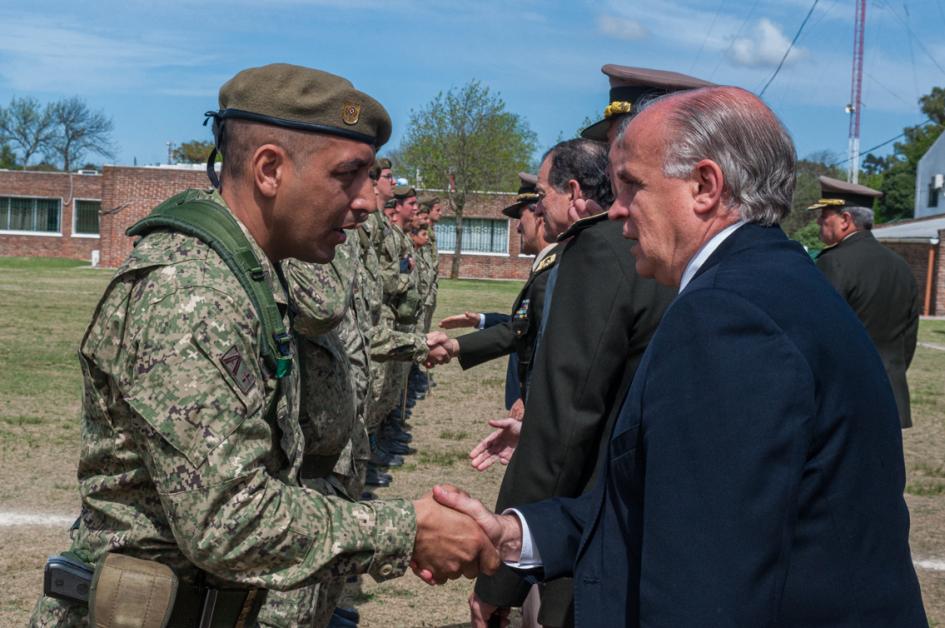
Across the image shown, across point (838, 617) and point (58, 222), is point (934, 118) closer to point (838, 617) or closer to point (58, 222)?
point (58, 222)

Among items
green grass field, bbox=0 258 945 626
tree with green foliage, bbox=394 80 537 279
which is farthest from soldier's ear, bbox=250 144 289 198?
tree with green foliage, bbox=394 80 537 279

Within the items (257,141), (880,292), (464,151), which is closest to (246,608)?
(257,141)

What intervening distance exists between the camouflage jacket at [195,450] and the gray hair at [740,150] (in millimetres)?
1048

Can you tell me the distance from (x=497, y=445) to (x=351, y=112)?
1.91m

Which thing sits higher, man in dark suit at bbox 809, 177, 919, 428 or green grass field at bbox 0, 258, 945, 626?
man in dark suit at bbox 809, 177, 919, 428

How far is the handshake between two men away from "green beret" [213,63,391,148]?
1.00 meters

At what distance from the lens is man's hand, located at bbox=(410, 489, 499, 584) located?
8.61ft

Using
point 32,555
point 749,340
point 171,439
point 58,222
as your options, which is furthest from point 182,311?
point 58,222

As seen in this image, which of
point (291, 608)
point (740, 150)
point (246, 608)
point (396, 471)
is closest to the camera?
point (740, 150)

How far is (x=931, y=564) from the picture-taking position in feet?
Answer: 22.7

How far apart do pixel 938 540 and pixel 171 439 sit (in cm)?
684

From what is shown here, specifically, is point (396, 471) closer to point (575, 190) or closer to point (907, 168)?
point (575, 190)

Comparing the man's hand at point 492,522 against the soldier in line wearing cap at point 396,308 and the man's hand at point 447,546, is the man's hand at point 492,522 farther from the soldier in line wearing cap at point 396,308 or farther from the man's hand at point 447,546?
the soldier in line wearing cap at point 396,308

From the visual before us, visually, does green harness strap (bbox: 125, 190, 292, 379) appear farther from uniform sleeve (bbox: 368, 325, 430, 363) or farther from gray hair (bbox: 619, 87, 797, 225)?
uniform sleeve (bbox: 368, 325, 430, 363)
